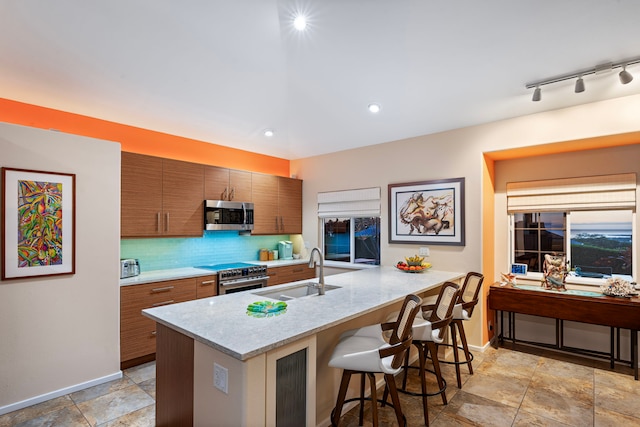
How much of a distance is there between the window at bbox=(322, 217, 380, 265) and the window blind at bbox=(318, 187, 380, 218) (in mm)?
183

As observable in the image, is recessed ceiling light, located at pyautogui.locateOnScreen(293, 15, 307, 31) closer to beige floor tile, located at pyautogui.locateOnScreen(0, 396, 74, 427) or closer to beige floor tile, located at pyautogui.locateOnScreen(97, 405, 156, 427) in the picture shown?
beige floor tile, located at pyautogui.locateOnScreen(97, 405, 156, 427)

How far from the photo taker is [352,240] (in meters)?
5.05

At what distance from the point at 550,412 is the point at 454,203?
216cm

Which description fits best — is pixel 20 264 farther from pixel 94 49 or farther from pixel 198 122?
pixel 198 122

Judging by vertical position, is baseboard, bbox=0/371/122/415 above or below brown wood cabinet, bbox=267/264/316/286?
below

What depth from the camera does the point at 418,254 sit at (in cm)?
412

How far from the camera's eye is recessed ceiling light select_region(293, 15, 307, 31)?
2.29 m

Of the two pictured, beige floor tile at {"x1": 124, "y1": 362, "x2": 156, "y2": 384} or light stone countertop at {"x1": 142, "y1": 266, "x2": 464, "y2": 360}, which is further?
beige floor tile at {"x1": 124, "y1": 362, "x2": 156, "y2": 384}

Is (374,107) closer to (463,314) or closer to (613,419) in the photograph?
(463,314)

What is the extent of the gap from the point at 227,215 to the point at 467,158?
3.11 metres

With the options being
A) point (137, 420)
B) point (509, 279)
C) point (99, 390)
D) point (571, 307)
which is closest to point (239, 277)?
point (99, 390)

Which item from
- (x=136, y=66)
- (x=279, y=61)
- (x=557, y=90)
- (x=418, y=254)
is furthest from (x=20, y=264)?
(x=557, y=90)

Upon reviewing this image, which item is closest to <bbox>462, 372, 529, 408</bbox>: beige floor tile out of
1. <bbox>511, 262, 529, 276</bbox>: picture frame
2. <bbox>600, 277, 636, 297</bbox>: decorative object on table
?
<bbox>600, 277, 636, 297</bbox>: decorative object on table

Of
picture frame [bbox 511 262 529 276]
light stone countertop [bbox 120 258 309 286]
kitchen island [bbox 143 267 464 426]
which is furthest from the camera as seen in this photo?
picture frame [bbox 511 262 529 276]
